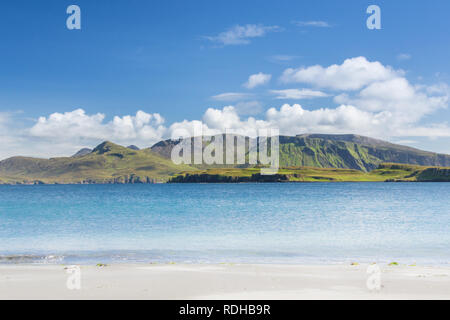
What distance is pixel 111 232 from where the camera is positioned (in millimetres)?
36219

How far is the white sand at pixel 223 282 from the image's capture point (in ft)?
42.1

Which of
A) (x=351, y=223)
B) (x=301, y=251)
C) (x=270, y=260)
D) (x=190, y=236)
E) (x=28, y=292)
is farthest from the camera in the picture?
(x=351, y=223)

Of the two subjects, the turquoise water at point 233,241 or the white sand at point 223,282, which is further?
the turquoise water at point 233,241

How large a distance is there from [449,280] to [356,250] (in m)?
10.9

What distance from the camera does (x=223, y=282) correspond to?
14.9 m

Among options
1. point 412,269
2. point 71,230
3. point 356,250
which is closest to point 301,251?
point 356,250

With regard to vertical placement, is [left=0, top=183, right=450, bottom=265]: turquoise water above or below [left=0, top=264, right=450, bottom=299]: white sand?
below

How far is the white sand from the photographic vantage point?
505 inches

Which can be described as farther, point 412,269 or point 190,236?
point 190,236

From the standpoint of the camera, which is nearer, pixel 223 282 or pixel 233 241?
pixel 223 282

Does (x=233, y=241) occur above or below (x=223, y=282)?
below

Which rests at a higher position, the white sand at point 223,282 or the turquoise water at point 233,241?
the white sand at point 223,282

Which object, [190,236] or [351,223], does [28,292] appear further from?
[351,223]

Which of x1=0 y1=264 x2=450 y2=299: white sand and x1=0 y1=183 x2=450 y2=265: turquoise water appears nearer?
x1=0 y1=264 x2=450 y2=299: white sand
